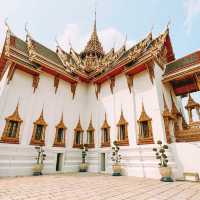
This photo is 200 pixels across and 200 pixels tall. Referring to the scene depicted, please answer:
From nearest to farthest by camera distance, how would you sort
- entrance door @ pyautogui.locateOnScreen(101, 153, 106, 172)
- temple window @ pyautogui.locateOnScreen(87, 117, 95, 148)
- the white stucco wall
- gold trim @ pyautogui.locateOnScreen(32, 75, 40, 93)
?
the white stucco wall < gold trim @ pyautogui.locateOnScreen(32, 75, 40, 93) < entrance door @ pyautogui.locateOnScreen(101, 153, 106, 172) < temple window @ pyautogui.locateOnScreen(87, 117, 95, 148)

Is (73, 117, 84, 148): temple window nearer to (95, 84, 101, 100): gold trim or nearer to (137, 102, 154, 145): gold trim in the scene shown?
(95, 84, 101, 100): gold trim

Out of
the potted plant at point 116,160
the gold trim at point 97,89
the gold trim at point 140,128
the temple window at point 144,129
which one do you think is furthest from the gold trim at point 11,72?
the temple window at point 144,129

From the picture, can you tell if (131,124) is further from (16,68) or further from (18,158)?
(16,68)

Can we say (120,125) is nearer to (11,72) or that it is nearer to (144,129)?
(144,129)

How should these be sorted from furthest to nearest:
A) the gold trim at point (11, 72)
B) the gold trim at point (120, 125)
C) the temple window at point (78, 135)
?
1. the temple window at point (78, 135)
2. the gold trim at point (120, 125)
3. the gold trim at point (11, 72)

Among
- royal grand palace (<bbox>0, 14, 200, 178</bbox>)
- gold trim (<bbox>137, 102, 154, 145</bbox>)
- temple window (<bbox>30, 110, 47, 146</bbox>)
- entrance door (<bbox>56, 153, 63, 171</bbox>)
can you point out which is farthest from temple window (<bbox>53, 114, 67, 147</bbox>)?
gold trim (<bbox>137, 102, 154, 145</bbox>)

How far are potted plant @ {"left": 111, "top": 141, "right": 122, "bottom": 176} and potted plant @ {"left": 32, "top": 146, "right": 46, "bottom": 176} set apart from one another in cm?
451

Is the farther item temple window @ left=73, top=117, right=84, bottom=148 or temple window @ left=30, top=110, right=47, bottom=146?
temple window @ left=73, top=117, right=84, bottom=148

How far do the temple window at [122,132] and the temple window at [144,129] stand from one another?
102cm

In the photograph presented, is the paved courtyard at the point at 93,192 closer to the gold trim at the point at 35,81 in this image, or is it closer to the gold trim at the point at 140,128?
the gold trim at the point at 140,128

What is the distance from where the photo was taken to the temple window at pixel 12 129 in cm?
890

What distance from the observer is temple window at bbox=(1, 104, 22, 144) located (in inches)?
350

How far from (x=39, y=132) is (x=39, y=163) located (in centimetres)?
202

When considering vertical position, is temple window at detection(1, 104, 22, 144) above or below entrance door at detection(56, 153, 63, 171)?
above
